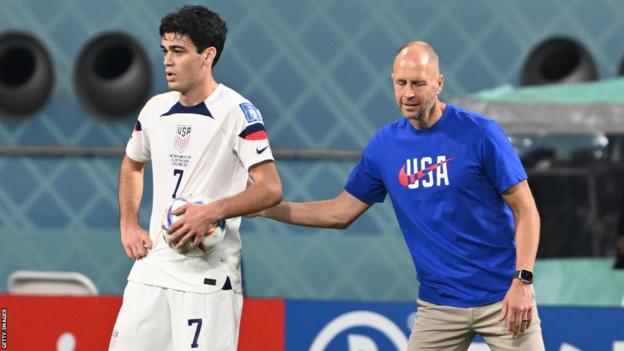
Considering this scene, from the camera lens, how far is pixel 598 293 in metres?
8.54

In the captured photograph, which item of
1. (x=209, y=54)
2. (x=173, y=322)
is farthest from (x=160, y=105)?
(x=173, y=322)

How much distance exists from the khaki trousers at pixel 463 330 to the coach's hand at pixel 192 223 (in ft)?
3.16

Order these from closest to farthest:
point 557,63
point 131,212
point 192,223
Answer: point 192,223
point 131,212
point 557,63

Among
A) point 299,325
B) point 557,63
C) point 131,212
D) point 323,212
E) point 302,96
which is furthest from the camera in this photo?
point 302,96

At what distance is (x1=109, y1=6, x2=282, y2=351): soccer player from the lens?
16.9ft

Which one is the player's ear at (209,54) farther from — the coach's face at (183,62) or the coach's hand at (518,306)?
the coach's hand at (518,306)

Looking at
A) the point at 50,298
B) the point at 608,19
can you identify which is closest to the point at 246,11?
the point at 608,19

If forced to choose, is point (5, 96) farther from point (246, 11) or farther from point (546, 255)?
point (546, 255)

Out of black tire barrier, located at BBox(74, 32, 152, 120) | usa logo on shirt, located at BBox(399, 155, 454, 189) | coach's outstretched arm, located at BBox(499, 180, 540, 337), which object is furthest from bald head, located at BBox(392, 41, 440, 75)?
black tire barrier, located at BBox(74, 32, 152, 120)

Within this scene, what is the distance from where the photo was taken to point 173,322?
5.18 metres

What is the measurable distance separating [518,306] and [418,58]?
990 mm

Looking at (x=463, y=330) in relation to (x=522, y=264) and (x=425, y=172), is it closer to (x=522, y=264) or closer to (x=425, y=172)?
(x=522, y=264)

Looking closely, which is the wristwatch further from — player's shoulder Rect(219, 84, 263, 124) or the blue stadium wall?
the blue stadium wall

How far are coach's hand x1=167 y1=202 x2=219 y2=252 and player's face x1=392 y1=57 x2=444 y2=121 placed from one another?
0.82 metres
